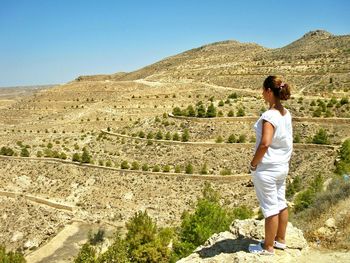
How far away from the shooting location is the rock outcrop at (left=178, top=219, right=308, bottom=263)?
6789mm

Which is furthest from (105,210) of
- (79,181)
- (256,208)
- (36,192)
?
(256,208)

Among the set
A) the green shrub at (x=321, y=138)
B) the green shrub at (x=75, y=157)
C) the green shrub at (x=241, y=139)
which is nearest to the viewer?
the green shrub at (x=321, y=138)

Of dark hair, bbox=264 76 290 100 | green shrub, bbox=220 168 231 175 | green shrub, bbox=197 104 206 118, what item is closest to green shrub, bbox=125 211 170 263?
green shrub, bbox=220 168 231 175

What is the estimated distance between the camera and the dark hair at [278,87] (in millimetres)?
6508

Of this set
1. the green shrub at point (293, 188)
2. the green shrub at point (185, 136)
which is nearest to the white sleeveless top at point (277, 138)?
the green shrub at point (293, 188)

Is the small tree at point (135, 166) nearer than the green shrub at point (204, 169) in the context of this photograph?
No

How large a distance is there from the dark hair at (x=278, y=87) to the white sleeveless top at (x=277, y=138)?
28cm

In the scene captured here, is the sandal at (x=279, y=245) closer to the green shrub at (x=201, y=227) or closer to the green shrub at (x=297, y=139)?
the green shrub at (x=201, y=227)

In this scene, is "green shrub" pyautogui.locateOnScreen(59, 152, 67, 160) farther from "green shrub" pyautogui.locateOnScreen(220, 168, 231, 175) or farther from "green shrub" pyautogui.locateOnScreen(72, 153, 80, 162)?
"green shrub" pyautogui.locateOnScreen(220, 168, 231, 175)

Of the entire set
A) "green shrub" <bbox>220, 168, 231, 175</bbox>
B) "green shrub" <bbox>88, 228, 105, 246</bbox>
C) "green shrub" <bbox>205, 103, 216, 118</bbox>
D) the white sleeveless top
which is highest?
the white sleeveless top

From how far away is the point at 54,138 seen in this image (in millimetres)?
52812

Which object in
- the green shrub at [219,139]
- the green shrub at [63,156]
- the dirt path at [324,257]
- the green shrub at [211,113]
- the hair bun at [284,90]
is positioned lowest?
the green shrub at [63,156]

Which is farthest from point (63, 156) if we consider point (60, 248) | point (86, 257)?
point (86, 257)

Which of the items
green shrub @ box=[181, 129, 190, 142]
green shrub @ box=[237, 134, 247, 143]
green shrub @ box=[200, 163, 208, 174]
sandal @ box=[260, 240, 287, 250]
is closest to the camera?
sandal @ box=[260, 240, 287, 250]
